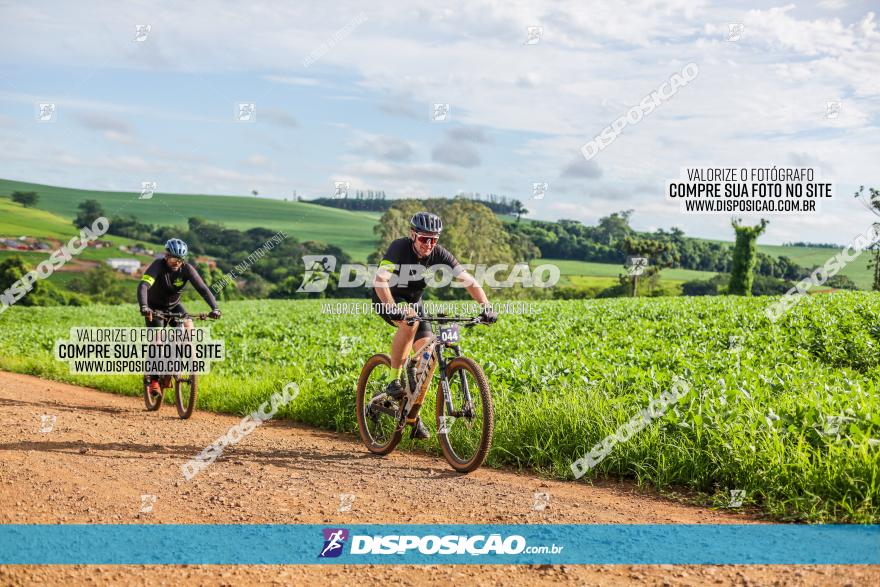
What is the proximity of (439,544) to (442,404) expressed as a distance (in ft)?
8.03

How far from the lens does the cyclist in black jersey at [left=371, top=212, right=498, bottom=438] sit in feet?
23.6

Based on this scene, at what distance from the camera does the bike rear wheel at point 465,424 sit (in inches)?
267

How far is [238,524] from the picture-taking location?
5.40 m

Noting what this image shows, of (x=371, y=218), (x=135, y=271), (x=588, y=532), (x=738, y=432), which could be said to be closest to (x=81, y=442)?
(x=588, y=532)

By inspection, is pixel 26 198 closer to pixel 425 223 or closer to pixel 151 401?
pixel 151 401

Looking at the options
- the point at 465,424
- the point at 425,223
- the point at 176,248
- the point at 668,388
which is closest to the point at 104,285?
the point at 176,248

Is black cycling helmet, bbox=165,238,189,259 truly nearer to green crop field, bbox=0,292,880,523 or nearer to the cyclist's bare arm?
green crop field, bbox=0,292,880,523

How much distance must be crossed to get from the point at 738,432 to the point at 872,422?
116cm

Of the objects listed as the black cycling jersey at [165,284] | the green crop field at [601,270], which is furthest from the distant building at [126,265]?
the black cycling jersey at [165,284]

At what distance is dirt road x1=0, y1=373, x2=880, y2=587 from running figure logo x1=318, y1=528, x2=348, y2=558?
22 centimetres

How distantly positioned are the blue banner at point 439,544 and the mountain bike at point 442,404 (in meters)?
1.74

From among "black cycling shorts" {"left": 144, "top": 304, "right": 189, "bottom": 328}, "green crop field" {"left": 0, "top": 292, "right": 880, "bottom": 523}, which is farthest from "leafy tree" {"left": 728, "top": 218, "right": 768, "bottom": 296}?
"black cycling shorts" {"left": 144, "top": 304, "right": 189, "bottom": 328}

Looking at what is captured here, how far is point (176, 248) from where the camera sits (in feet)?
35.4

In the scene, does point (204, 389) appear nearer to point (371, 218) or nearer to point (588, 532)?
point (588, 532)
